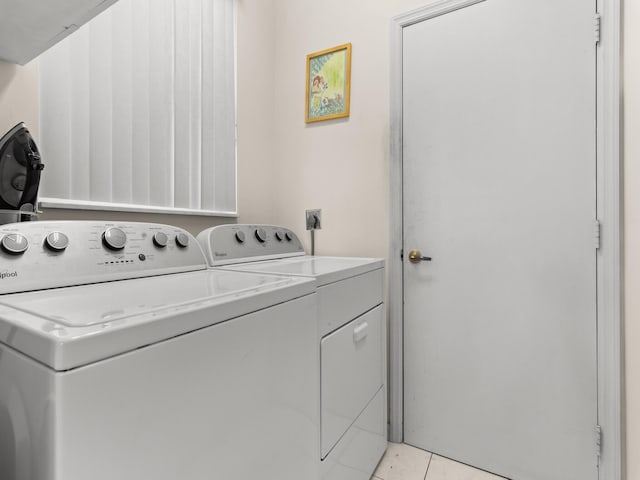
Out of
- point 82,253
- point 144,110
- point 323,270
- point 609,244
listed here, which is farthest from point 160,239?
point 609,244

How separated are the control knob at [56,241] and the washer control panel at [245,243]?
471 millimetres

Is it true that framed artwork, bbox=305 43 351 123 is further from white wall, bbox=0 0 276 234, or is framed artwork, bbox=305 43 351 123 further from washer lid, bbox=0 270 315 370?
washer lid, bbox=0 270 315 370

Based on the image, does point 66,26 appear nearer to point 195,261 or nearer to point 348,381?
point 195,261

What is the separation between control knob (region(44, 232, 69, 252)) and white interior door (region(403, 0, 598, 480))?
1.37m

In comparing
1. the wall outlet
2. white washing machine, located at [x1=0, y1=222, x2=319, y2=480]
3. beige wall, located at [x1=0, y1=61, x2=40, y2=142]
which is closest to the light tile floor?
white washing machine, located at [x1=0, y1=222, x2=319, y2=480]

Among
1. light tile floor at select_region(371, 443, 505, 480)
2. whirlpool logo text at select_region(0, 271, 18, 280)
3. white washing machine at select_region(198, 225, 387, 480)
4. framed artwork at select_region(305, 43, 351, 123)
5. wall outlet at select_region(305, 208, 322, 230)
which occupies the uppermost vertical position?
framed artwork at select_region(305, 43, 351, 123)

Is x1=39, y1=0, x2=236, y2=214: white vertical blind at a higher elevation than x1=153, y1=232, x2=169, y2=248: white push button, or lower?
higher

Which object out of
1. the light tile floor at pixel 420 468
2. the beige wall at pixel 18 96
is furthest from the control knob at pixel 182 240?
the light tile floor at pixel 420 468

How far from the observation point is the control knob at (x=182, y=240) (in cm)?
112

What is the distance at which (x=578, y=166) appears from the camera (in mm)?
1311

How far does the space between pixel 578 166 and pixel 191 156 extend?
1.65 metres

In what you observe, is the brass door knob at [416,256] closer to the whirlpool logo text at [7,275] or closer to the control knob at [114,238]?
the control knob at [114,238]

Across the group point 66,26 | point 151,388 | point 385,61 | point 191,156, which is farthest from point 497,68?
point 151,388

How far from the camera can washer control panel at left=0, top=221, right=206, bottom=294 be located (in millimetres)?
741
